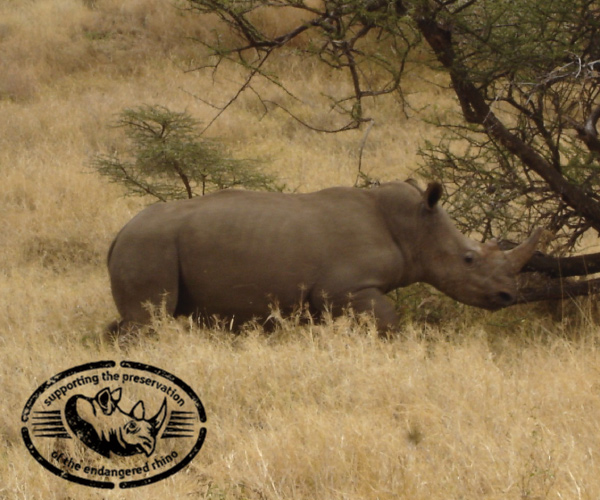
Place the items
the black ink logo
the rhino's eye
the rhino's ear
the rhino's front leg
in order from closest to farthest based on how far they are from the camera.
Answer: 1. the black ink logo
2. the rhino's eye
3. the rhino's front leg
4. the rhino's ear

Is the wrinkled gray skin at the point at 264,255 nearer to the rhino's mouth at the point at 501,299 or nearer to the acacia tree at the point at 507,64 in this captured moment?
the rhino's mouth at the point at 501,299

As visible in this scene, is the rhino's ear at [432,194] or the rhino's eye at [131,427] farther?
the rhino's ear at [432,194]

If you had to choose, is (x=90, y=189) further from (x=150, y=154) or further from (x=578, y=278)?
(x=578, y=278)

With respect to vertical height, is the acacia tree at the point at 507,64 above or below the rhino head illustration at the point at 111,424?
above

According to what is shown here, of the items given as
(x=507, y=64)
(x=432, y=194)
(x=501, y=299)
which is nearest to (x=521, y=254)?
(x=501, y=299)

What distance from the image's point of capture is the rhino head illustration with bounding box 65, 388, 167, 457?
4480mm

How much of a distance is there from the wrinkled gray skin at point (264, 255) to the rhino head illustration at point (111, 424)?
1.87 meters

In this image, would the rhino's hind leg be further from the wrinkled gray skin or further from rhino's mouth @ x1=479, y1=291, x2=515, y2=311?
rhino's mouth @ x1=479, y1=291, x2=515, y2=311

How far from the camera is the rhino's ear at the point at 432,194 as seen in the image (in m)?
7.02

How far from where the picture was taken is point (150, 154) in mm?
9867

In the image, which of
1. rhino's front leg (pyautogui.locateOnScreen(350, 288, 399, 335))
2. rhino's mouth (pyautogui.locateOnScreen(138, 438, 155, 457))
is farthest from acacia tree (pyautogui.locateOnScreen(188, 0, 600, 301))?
rhino's mouth (pyautogui.locateOnScreen(138, 438, 155, 457))

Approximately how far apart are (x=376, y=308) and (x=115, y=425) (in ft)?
8.35

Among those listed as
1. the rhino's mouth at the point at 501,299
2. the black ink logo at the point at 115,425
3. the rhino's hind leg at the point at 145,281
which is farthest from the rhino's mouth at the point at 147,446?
the rhino's mouth at the point at 501,299

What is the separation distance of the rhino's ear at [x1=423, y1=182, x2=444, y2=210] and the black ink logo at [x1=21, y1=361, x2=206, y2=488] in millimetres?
2860
